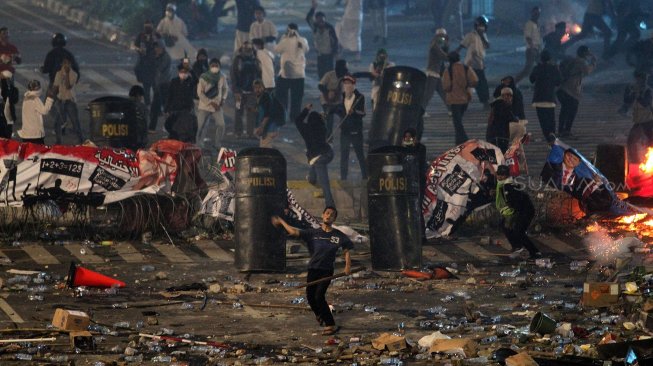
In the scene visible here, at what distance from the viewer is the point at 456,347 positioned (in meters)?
16.2

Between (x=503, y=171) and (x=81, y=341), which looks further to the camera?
(x=503, y=171)

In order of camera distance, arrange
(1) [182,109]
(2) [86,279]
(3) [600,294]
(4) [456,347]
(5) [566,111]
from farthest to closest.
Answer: (5) [566,111] → (1) [182,109] → (2) [86,279] → (3) [600,294] → (4) [456,347]

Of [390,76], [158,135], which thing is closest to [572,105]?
[390,76]

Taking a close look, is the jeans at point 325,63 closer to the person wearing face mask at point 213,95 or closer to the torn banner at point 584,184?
the person wearing face mask at point 213,95

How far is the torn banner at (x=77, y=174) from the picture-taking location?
23.1 meters

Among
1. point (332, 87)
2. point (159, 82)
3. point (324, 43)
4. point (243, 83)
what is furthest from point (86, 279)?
point (324, 43)

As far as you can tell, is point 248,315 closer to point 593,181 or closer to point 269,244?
point 269,244

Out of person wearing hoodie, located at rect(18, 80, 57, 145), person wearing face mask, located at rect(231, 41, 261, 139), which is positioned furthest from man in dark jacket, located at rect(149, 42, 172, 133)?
person wearing hoodie, located at rect(18, 80, 57, 145)

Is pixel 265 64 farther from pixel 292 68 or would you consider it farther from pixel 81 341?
pixel 81 341

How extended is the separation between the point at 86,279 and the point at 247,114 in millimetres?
9965

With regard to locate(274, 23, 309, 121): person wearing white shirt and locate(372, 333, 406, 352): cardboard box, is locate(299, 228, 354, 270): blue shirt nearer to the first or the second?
locate(372, 333, 406, 352): cardboard box

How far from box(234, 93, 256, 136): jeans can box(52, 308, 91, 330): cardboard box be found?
12.3m

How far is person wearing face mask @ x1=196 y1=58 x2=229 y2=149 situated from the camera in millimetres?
27812

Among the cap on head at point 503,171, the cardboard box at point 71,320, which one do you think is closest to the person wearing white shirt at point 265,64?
the cap on head at point 503,171
